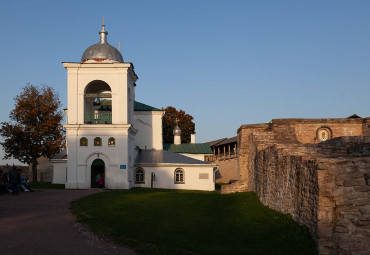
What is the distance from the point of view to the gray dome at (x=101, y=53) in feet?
103

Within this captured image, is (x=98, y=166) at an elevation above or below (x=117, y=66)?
below

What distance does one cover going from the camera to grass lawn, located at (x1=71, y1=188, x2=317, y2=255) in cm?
861

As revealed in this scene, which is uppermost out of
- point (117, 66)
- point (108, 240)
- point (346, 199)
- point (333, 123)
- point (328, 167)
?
point (117, 66)

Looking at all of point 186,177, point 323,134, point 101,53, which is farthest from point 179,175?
point 323,134

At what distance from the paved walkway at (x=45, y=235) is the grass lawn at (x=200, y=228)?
1.52ft

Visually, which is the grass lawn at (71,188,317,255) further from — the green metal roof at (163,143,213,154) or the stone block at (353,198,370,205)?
the green metal roof at (163,143,213,154)

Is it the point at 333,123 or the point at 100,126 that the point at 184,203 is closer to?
the point at 333,123

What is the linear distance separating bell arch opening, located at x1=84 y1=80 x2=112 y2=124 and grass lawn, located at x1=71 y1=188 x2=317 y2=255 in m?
15.5

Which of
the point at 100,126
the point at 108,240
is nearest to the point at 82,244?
the point at 108,240

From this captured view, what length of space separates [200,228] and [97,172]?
20.6m

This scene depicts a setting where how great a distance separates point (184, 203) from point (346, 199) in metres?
8.03

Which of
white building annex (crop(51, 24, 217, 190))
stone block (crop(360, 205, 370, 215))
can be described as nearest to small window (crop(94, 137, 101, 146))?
white building annex (crop(51, 24, 217, 190))

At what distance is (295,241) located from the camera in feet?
29.2

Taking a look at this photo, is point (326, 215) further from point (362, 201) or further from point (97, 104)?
point (97, 104)
